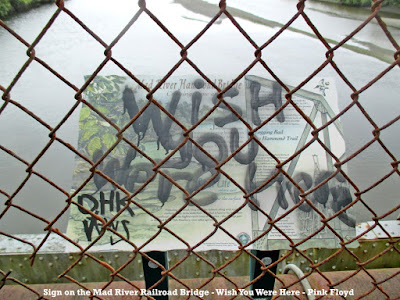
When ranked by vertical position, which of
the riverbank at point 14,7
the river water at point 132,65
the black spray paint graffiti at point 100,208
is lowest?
the black spray paint graffiti at point 100,208

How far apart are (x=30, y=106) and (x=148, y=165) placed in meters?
1.25

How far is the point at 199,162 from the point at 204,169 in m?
0.02

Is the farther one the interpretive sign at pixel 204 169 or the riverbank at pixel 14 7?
the riverbank at pixel 14 7

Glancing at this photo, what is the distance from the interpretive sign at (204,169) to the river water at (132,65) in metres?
0.77

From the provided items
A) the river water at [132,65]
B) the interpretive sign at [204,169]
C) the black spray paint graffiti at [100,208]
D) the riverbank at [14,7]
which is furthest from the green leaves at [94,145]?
the riverbank at [14,7]

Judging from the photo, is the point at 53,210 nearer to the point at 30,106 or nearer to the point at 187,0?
the point at 30,106

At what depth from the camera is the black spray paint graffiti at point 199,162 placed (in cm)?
94

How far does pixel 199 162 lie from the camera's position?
970mm

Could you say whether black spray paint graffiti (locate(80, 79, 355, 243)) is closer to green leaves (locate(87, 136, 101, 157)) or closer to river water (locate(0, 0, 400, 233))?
green leaves (locate(87, 136, 101, 157))

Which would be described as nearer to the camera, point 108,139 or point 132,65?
point 108,139

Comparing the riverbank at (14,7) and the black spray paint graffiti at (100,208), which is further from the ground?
the riverbank at (14,7)

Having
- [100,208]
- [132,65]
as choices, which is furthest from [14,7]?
[100,208]

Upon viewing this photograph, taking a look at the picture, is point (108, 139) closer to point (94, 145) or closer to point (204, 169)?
point (94, 145)

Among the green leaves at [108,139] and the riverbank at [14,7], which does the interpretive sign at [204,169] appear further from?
the riverbank at [14,7]
